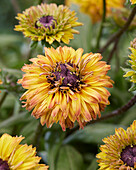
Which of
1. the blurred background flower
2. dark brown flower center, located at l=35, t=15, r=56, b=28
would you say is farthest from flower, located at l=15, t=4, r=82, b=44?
the blurred background flower

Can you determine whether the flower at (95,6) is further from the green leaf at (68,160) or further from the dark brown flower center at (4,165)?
the dark brown flower center at (4,165)

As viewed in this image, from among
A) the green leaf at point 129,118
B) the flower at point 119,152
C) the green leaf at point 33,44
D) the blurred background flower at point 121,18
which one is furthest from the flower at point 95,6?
the flower at point 119,152

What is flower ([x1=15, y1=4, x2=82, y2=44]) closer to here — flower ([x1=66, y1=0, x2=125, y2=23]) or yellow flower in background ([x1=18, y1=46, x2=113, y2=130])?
yellow flower in background ([x1=18, y1=46, x2=113, y2=130])

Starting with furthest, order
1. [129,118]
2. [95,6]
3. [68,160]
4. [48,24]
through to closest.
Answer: [95,6], [129,118], [68,160], [48,24]

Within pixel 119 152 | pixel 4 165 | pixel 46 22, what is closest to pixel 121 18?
pixel 46 22

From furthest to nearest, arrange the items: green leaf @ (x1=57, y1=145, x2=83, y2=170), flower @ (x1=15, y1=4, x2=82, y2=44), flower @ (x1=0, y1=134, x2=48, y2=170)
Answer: green leaf @ (x1=57, y1=145, x2=83, y2=170) < flower @ (x1=15, y1=4, x2=82, y2=44) < flower @ (x1=0, y1=134, x2=48, y2=170)

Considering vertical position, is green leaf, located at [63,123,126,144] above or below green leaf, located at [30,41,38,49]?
below

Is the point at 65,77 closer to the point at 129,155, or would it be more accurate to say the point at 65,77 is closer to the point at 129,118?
the point at 129,155
